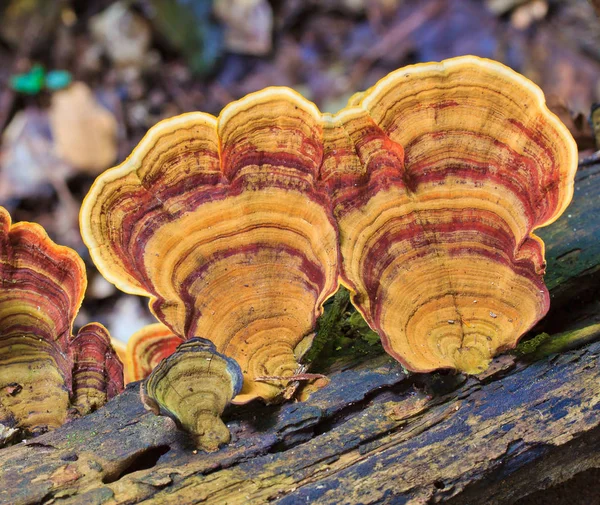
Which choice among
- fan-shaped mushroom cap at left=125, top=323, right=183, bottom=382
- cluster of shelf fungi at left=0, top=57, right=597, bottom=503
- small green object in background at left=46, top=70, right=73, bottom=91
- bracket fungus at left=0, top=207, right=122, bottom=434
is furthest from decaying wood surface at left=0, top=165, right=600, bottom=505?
small green object in background at left=46, top=70, right=73, bottom=91

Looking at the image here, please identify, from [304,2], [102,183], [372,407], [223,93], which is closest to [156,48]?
[223,93]

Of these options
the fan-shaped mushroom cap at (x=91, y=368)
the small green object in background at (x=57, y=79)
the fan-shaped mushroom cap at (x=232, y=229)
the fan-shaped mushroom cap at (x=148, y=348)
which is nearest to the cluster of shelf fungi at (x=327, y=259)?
the fan-shaped mushroom cap at (x=232, y=229)

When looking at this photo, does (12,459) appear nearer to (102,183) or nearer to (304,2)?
(102,183)

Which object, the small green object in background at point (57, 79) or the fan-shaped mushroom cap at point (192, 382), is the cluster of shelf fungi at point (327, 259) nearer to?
the fan-shaped mushroom cap at point (192, 382)

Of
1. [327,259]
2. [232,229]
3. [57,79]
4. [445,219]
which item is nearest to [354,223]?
[327,259]

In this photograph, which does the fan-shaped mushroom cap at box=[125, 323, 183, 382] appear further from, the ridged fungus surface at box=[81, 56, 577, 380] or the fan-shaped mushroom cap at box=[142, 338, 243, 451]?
the fan-shaped mushroom cap at box=[142, 338, 243, 451]
